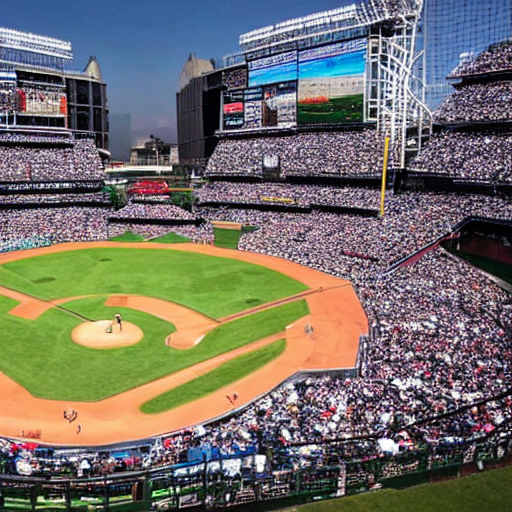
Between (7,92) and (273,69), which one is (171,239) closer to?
(273,69)

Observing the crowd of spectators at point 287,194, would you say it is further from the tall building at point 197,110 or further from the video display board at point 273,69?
the tall building at point 197,110

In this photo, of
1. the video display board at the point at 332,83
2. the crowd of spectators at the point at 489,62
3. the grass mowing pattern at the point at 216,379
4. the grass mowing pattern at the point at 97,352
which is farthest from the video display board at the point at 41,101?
the grass mowing pattern at the point at 216,379

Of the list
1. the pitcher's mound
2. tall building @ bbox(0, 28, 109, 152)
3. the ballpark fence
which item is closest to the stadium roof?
tall building @ bbox(0, 28, 109, 152)

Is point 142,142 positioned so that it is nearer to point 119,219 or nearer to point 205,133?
point 205,133

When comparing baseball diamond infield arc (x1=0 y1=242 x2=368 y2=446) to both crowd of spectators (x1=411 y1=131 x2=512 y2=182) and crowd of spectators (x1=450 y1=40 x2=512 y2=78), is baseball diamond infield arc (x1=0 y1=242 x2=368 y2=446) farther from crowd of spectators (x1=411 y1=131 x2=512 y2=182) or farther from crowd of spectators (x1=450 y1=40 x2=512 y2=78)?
crowd of spectators (x1=450 y1=40 x2=512 y2=78)

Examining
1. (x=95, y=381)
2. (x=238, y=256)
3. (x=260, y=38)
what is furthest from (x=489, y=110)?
(x=95, y=381)
